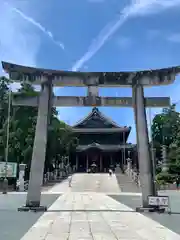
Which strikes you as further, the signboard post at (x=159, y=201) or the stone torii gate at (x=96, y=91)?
the stone torii gate at (x=96, y=91)

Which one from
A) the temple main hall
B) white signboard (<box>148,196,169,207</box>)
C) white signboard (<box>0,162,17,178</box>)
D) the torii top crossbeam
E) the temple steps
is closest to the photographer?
white signboard (<box>148,196,169,207</box>)

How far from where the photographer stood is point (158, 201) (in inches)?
558

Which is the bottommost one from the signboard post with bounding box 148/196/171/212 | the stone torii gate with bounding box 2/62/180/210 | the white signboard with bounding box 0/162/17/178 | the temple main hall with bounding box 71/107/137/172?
the signboard post with bounding box 148/196/171/212

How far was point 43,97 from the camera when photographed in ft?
52.2

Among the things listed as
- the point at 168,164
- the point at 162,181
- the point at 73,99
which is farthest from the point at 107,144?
the point at 73,99

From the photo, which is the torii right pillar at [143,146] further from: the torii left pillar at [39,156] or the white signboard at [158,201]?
the torii left pillar at [39,156]

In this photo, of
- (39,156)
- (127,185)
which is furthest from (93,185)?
(39,156)

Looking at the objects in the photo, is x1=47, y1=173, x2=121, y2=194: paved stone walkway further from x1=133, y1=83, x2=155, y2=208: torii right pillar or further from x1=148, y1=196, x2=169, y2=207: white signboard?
x1=148, y1=196, x2=169, y2=207: white signboard

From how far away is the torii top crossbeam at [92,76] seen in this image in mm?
15992

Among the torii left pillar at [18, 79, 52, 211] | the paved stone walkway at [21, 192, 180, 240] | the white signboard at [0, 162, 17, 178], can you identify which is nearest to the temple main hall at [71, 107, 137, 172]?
the white signboard at [0, 162, 17, 178]

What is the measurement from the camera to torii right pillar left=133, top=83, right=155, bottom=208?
588 inches

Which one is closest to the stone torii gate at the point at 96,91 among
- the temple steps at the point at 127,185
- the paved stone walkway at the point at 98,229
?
the paved stone walkway at the point at 98,229

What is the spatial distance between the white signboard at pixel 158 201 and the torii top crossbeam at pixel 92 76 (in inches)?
207

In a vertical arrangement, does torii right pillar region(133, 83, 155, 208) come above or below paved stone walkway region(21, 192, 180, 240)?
above
